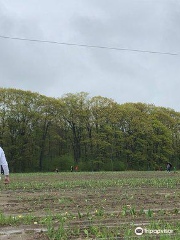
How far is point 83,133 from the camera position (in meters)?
61.7

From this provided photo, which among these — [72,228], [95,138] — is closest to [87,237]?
[72,228]

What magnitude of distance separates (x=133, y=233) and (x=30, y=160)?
5267cm

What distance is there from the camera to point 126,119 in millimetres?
64250

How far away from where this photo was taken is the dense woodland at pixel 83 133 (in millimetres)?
55312

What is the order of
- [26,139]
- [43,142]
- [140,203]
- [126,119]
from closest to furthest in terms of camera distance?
[140,203] → [26,139] → [43,142] → [126,119]

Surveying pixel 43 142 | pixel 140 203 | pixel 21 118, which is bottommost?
pixel 140 203

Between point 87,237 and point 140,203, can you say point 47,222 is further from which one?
point 140,203

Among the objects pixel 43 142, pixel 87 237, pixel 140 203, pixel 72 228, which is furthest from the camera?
pixel 43 142

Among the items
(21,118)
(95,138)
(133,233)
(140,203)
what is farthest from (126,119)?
(133,233)

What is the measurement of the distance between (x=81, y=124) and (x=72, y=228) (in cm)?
5494

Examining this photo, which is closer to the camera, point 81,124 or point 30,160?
point 30,160

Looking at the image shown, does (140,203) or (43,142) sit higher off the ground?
(43,142)

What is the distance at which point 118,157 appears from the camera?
219 feet

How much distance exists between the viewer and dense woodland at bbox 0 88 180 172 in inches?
2178
